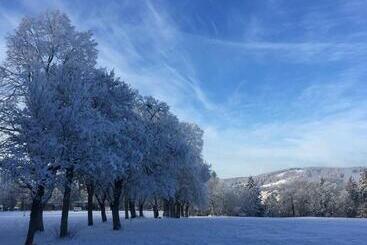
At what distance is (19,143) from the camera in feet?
79.3

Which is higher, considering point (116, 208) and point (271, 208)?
point (271, 208)

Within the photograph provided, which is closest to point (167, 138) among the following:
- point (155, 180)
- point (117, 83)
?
point (155, 180)

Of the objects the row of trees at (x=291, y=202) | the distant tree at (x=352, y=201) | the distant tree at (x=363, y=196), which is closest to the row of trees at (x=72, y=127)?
the row of trees at (x=291, y=202)

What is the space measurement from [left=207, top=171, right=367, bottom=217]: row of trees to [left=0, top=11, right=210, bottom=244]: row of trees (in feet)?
219

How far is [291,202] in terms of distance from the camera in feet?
425

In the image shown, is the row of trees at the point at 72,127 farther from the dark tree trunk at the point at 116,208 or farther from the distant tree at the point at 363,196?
the distant tree at the point at 363,196

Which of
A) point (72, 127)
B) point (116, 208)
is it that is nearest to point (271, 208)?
point (116, 208)

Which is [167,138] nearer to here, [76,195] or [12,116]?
[76,195]

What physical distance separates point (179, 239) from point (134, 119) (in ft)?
39.3

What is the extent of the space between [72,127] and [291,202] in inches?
4395

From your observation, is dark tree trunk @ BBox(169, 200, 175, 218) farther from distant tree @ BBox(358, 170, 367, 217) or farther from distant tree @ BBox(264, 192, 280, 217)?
distant tree @ BBox(264, 192, 280, 217)

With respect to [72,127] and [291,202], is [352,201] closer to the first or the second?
[291,202]

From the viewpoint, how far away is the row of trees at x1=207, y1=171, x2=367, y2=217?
112 meters

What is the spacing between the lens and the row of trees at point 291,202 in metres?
112
